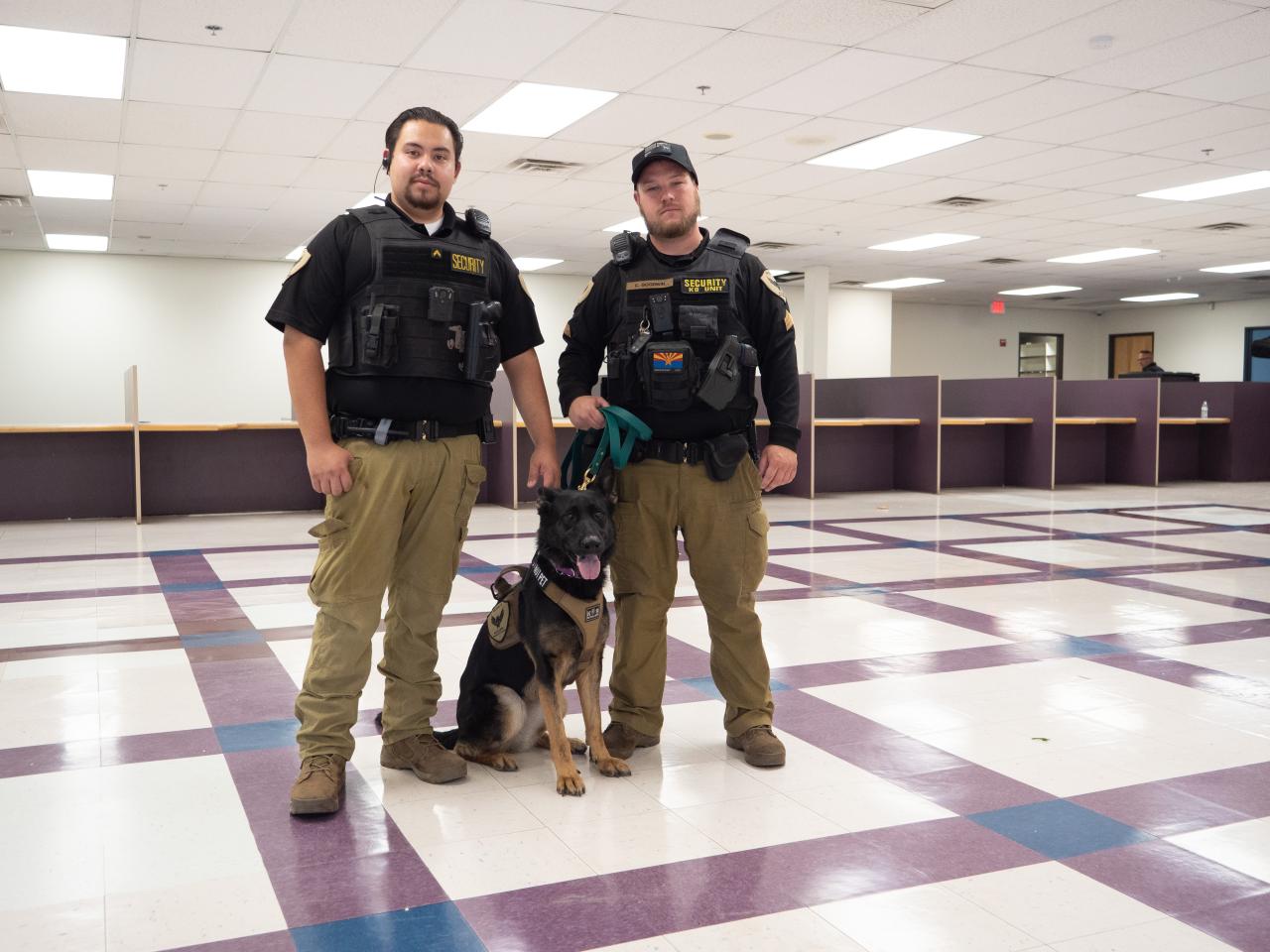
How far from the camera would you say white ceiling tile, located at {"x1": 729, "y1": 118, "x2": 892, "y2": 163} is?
7.24m

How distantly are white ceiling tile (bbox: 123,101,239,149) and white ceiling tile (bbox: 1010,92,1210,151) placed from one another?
5327 millimetres

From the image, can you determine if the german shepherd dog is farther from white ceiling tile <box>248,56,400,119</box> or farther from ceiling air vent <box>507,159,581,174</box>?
ceiling air vent <box>507,159,581,174</box>

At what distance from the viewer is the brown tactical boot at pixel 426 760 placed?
251 centimetres

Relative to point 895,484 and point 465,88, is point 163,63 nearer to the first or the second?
point 465,88

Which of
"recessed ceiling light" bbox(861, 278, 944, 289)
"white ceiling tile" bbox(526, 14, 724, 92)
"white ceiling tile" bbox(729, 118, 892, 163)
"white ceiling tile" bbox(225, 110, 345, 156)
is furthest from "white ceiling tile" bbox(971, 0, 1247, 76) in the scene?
"recessed ceiling light" bbox(861, 278, 944, 289)

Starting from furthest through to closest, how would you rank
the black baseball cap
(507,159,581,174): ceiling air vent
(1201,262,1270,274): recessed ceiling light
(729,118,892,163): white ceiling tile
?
(1201,262,1270,274): recessed ceiling light < (507,159,581,174): ceiling air vent < (729,118,892,163): white ceiling tile < the black baseball cap

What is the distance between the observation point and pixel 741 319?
270 centimetres

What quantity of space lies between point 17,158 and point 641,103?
483cm

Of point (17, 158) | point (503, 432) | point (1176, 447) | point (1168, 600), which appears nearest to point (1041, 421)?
point (1176, 447)

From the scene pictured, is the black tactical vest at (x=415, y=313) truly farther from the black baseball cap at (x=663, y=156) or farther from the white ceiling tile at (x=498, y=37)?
the white ceiling tile at (x=498, y=37)

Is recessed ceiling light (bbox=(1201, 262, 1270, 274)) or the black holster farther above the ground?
recessed ceiling light (bbox=(1201, 262, 1270, 274))

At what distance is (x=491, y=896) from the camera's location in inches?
76.3

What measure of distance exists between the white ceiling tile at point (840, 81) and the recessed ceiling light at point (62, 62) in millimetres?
3648

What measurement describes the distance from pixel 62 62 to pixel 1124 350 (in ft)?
63.2
